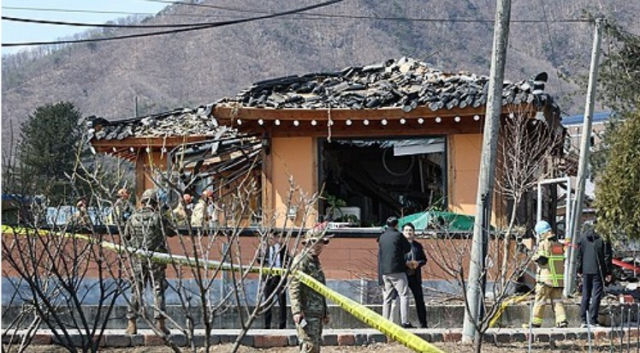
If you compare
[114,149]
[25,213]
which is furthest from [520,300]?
[114,149]

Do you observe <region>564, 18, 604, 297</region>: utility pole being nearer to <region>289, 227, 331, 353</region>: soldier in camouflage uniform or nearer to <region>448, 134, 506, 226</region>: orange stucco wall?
<region>448, 134, 506, 226</region>: orange stucco wall

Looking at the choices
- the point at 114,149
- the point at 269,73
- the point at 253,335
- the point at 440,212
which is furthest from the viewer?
the point at 269,73

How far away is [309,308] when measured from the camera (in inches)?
389

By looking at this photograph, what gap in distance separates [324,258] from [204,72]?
9435 cm

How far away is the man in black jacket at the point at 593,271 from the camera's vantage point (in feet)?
47.8

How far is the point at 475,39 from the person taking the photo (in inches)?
5413

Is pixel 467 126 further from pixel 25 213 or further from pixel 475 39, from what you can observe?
pixel 475 39

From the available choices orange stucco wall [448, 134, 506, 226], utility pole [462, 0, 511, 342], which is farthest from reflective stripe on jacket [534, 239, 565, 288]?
orange stucco wall [448, 134, 506, 226]

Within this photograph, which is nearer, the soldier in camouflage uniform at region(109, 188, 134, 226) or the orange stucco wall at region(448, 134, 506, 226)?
the soldier in camouflage uniform at region(109, 188, 134, 226)

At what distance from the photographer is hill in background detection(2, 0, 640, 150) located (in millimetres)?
100500

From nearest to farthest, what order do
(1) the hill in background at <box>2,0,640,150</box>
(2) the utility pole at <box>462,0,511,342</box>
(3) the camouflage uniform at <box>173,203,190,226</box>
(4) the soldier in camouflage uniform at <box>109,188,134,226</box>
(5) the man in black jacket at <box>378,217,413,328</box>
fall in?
(3) the camouflage uniform at <box>173,203,190,226</box>
(4) the soldier in camouflage uniform at <box>109,188,134,226</box>
(2) the utility pole at <box>462,0,511,342</box>
(5) the man in black jacket at <box>378,217,413,328</box>
(1) the hill in background at <box>2,0,640,150</box>

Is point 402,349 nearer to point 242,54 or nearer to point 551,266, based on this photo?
point 551,266

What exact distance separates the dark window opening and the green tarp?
1.33 meters

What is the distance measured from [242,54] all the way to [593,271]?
100 metres
